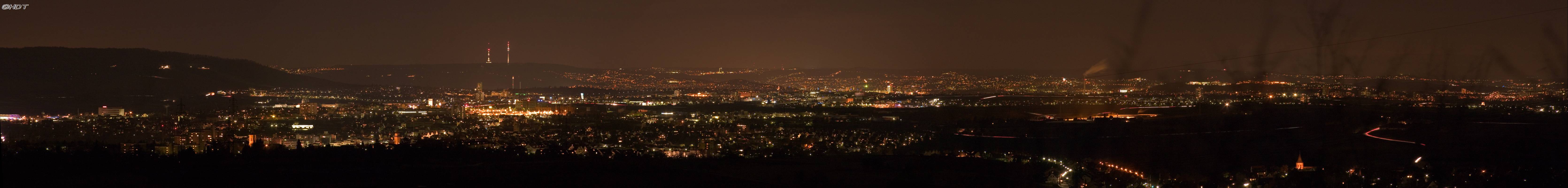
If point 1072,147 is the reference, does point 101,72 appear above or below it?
above

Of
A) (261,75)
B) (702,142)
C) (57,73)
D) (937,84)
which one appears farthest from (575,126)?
(261,75)

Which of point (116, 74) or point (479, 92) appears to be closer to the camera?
point (116, 74)

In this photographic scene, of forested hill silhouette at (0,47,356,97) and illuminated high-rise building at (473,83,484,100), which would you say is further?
illuminated high-rise building at (473,83,484,100)

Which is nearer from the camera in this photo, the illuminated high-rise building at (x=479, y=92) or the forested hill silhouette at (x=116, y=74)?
the forested hill silhouette at (x=116, y=74)

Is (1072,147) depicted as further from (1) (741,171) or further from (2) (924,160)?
(1) (741,171)

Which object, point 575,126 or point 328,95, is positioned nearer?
point 575,126

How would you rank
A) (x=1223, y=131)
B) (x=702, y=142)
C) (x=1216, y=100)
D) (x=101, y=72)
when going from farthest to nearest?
(x=101, y=72), (x=702, y=142), (x=1216, y=100), (x=1223, y=131)

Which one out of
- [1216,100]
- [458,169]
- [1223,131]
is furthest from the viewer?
[1216,100]
